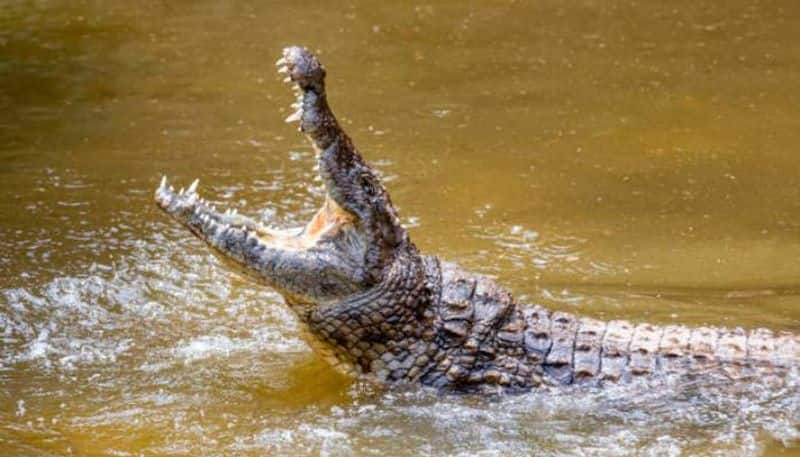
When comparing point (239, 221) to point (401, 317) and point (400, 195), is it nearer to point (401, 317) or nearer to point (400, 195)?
point (401, 317)

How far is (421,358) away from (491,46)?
6.15 m

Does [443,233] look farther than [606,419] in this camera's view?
Yes

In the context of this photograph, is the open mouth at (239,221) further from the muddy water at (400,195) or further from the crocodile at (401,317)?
the muddy water at (400,195)

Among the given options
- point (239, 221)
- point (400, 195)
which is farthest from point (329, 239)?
point (400, 195)

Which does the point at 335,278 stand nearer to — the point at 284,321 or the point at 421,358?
the point at 421,358

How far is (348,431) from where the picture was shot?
547 centimetres

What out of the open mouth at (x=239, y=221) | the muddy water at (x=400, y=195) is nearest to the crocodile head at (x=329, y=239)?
the open mouth at (x=239, y=221)

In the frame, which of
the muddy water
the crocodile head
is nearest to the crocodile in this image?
the crocodile head

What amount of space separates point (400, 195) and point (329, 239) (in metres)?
2.70

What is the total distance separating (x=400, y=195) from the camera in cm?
824

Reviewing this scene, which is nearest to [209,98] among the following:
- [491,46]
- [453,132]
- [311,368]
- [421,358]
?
[453,132]

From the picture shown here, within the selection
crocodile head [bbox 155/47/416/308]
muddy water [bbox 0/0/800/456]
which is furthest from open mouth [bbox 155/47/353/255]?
muddy water [bbox 0/0/800/456]

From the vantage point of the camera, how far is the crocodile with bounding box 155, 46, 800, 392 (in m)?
5.52

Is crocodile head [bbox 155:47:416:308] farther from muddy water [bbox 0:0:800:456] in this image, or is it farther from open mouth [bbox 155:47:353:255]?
muddy water [bbox 0:0:800:456]
